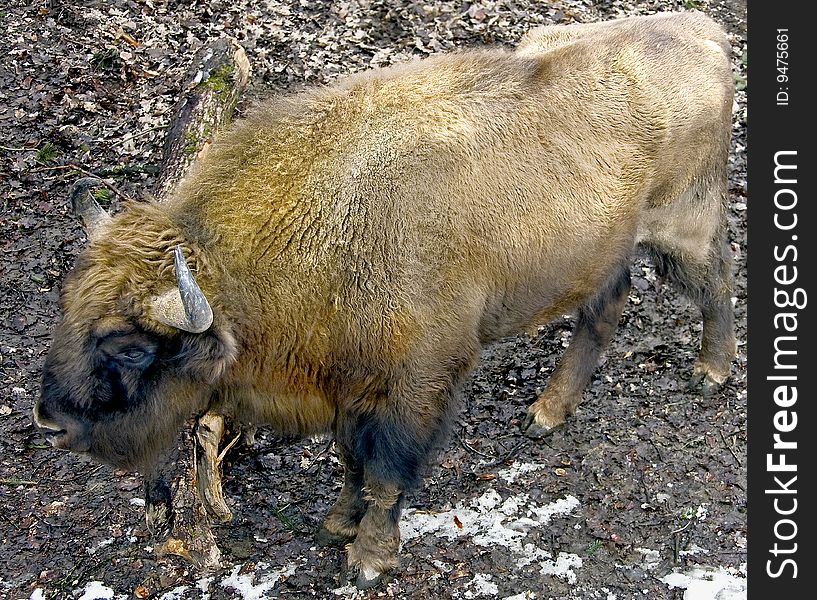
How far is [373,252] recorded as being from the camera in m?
4.40

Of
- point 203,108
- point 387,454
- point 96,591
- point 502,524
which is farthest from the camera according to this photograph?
point 203,108

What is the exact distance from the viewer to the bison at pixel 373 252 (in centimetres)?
414

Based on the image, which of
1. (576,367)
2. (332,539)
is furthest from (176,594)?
(576,367)

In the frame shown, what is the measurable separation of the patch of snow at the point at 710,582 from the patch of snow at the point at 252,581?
8.07 feet

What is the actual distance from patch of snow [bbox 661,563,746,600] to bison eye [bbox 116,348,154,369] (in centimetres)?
352

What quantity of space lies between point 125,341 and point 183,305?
429 mm

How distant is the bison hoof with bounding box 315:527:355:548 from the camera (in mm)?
5496

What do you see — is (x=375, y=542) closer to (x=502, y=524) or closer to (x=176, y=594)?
(x=502, y=524)

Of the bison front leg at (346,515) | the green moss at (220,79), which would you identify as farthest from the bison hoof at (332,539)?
the green moss at (220,79)

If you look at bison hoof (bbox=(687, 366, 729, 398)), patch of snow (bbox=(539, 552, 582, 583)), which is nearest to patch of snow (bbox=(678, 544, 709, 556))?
patch of snow (bbox=(539, 552, 582, 583))

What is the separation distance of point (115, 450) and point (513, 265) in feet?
8.09

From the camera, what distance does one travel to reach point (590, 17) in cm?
1048

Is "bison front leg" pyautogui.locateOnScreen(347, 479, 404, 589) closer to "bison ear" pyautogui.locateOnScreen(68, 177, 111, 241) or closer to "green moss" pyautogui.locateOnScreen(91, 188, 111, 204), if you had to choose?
"bison ear" pyautogui.locateOnScreen(68, 177, 111, 241)

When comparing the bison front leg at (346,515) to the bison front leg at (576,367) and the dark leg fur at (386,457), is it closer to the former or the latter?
the dark leg fur at (386,457)
